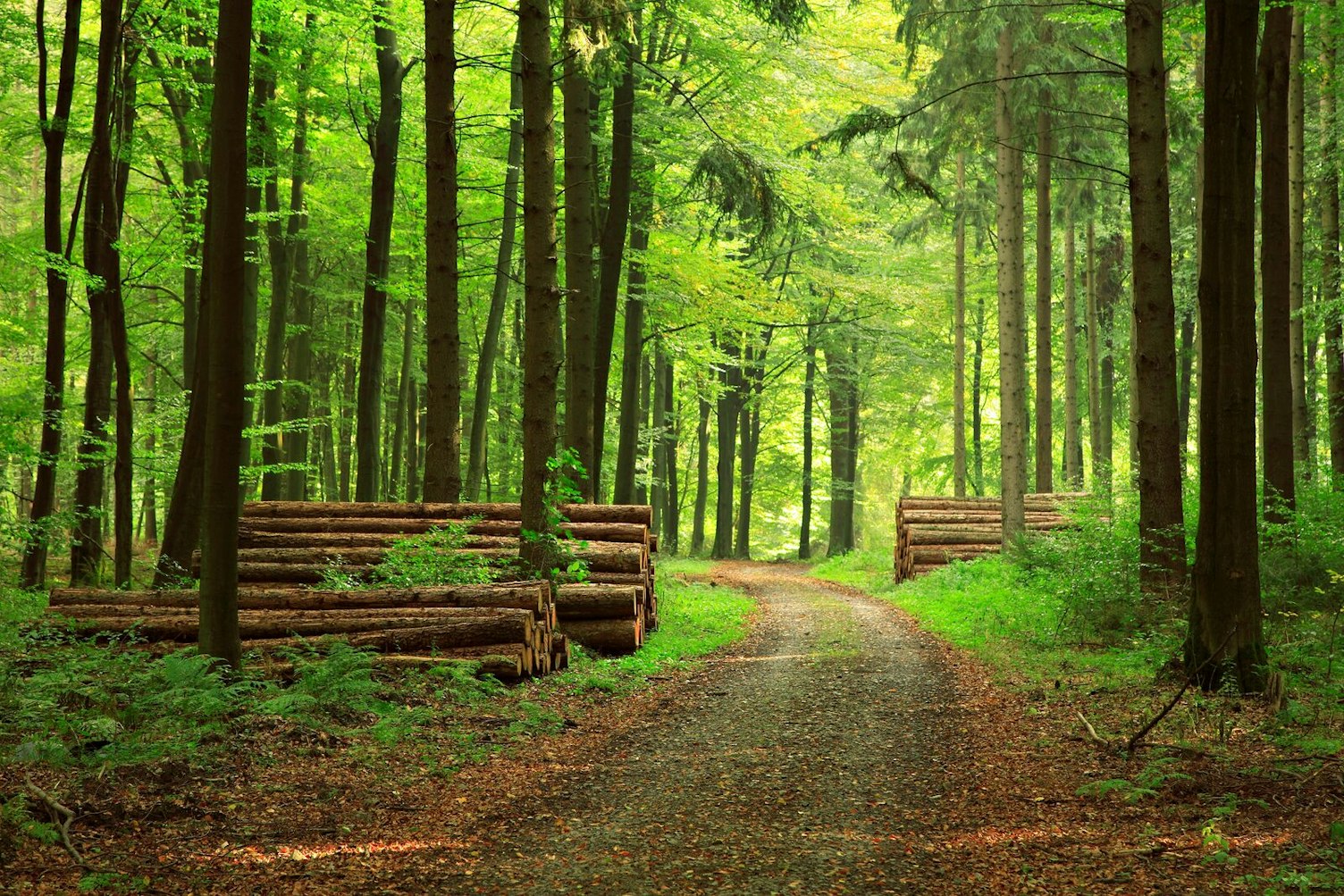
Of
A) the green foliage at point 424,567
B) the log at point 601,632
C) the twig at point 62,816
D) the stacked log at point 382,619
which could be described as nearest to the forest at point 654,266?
the green foliage at point 424,567

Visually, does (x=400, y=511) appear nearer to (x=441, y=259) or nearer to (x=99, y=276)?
(x=441, y=259)

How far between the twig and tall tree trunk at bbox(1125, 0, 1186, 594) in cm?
1028

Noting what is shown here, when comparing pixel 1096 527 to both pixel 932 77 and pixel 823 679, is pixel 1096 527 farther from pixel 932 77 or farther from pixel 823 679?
pixel 932 77

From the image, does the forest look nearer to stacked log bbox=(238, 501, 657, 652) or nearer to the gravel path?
stacked log bbox=(238, 501, 657, 652)

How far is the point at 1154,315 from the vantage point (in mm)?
10930

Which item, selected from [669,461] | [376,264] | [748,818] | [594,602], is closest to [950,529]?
[594,602]

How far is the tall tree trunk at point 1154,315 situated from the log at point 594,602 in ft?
19.6

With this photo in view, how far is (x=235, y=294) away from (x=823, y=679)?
6.63 metres

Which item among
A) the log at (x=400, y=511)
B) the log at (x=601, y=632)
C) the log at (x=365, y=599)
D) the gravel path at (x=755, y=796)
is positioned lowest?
the gravel path at (x=755, y=796)

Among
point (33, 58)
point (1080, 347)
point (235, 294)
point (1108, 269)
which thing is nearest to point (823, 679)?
point (235, 294)

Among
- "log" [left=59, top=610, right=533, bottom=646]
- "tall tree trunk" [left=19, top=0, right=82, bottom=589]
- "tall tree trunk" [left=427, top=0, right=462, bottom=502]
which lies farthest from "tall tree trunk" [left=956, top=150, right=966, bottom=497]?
"tall tree trunk" [left=19, top=0, right=82, bottom=589]

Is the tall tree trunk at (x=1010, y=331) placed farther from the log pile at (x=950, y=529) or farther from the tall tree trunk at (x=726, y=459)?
the tall tree trunk at (x=726, y=459)

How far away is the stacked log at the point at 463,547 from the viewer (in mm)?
11477

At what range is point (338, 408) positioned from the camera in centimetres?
2934
